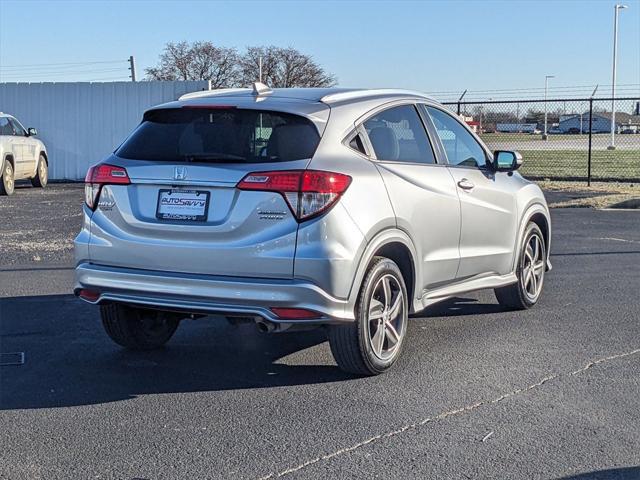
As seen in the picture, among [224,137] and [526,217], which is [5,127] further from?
[224,137]

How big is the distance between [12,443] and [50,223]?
33.5ft

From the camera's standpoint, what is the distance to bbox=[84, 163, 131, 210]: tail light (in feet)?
18.0

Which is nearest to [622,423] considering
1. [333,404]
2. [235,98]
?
[333,404]

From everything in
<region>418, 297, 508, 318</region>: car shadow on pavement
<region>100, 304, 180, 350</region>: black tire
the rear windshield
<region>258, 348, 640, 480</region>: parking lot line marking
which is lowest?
<region>418, 297, 508, 318</region>: car shadow on pavement

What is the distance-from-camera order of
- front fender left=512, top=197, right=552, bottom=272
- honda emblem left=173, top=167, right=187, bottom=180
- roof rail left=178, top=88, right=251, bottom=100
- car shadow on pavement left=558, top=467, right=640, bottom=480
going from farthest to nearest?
1. front fender left=512, top=197, right=552, bottom=272
2. roof rail left=178, top=88, right=251, bottom=100
3. honda emblem left=173, top=167, right=187, bottom=180
4. car shadow on pavement left=558, top=467, right=640, bottom=480

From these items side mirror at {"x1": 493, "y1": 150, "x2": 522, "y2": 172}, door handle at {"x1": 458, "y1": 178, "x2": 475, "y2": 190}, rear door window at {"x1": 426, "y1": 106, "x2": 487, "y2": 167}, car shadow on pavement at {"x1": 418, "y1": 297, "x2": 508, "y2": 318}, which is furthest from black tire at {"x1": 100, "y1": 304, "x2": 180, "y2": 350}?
side mirror at {"x1": 493, "y1": 150, "x2": 522, "y2": 172}

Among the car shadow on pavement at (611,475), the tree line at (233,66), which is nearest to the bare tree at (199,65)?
the tree line at (233,66)

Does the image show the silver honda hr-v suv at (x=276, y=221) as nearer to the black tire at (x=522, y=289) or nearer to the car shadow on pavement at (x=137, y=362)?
the car shadow on pavement at (x=137, y=362)

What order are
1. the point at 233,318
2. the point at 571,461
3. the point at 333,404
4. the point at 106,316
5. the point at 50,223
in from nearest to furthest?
1. the point at 571,461
2. the point at 333,404
3. the point at 233,318
4. the point at 106,316
5. the point at 50,223

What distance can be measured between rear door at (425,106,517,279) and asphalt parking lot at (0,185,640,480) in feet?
1.76

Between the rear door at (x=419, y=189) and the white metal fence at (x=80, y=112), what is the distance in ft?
63.0

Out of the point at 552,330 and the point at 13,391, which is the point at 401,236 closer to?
the point at 552,330

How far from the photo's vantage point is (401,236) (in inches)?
225

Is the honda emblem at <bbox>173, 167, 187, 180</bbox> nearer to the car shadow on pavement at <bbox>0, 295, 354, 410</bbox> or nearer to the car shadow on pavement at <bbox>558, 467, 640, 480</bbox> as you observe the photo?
the car shadow on pavement at <bbox>0, 295, 354, 410</bbox>
